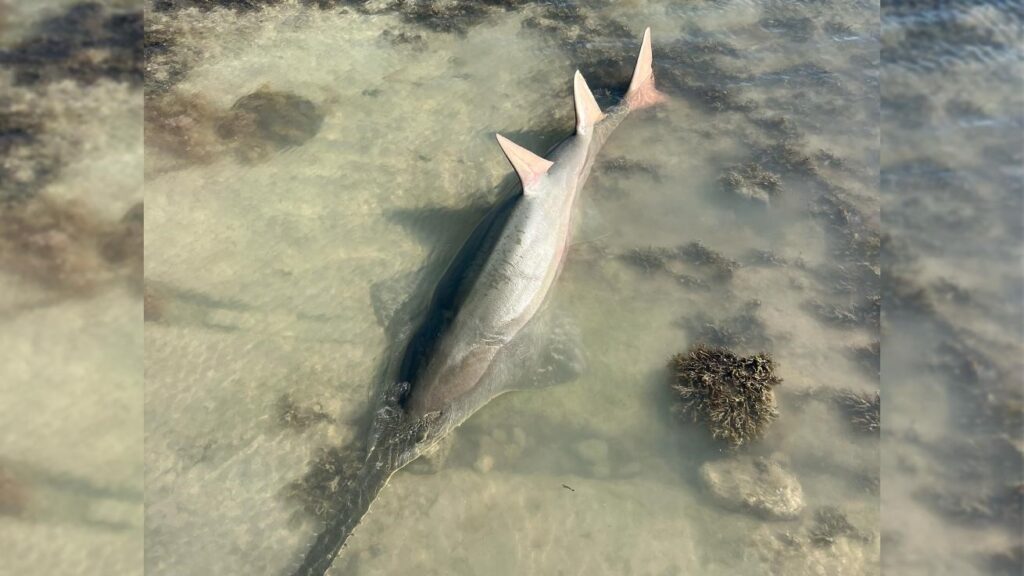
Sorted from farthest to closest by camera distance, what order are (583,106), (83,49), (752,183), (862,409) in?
(83,49) < (752,183) < (583,106) < (862,409)

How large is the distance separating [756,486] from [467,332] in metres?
3.74

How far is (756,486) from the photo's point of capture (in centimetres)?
692

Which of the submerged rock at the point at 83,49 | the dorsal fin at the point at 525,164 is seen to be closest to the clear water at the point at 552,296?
the submerged rock at the point at 83,49

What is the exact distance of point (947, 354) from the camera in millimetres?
7730

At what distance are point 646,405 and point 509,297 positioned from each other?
2167 millimetres

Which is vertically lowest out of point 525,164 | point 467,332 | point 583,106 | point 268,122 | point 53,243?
point 53,243

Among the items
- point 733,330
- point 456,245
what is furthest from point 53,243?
point 733,330

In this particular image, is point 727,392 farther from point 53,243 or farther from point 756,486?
point 53,243

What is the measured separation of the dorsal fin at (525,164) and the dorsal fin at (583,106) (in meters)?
1.35

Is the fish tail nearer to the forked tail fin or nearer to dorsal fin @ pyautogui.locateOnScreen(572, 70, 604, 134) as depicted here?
dorsal fin @ pyautogui.locateOnScreen(572, 70, 604, 134)

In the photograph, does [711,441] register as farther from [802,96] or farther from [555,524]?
[802,96]

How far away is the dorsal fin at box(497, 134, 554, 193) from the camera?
7.97m

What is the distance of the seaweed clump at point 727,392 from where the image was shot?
7211 mm

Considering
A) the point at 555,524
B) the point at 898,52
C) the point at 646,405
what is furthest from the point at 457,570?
the point at 898,52
